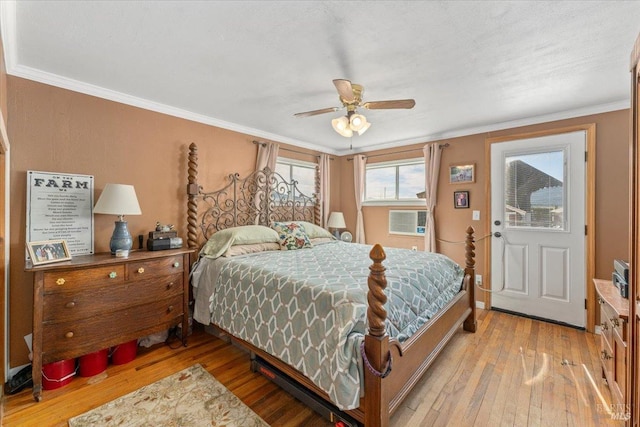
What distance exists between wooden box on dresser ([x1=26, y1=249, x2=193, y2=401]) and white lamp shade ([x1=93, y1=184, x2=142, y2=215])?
396 millimetres

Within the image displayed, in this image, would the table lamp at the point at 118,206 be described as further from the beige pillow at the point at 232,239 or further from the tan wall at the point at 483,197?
the tan wall at the point at 483,197

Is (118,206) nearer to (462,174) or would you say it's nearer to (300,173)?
(300,173)

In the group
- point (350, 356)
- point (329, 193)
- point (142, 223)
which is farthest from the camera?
point (329, 193)

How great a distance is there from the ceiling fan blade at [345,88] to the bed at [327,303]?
118cm

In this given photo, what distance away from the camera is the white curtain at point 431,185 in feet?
12.8

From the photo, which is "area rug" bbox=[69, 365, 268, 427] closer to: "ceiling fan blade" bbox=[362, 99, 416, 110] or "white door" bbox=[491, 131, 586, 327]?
"ceiling fan blade" bbox=[362, 99, 416, 110]

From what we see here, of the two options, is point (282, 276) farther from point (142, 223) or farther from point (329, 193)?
point (329, 193)

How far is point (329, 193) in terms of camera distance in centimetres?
493

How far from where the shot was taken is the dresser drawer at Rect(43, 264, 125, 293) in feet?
6.28

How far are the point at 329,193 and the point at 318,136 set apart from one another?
1169 millimetres

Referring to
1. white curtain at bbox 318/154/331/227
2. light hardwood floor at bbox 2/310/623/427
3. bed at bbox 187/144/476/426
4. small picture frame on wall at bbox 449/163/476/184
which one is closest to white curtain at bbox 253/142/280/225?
bed at bbox 187/144/476/426

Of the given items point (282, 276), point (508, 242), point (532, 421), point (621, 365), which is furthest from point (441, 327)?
point (508, 242)

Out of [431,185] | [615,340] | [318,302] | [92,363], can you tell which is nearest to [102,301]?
[92,363]

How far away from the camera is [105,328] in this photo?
7.01 feet
